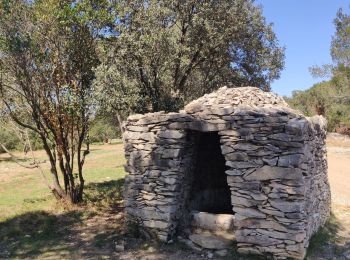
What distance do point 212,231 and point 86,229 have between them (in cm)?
334

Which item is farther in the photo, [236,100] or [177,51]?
[177,51]

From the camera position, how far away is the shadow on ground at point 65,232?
806 centimetres

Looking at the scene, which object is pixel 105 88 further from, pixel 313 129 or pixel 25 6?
pixel 313 129

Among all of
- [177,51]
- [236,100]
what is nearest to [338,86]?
[177,51]

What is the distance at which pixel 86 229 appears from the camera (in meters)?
9.49

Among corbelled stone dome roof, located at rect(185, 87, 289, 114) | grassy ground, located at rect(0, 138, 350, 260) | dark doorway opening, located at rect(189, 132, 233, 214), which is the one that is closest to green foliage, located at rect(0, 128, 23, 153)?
grassy ground, located at rect(0, 138, 350, 260)

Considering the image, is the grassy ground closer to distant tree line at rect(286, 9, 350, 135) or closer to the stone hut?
the stone hut

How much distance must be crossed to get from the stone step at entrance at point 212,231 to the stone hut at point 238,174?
2 cm

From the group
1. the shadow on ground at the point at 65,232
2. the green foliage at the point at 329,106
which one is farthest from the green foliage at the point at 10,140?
the green foliage at the point at 329,106

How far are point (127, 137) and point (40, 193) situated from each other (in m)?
6.88

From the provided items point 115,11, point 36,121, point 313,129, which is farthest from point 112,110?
point 313,129

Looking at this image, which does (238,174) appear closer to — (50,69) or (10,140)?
(50,69)

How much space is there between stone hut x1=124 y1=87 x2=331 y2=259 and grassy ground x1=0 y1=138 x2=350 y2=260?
0.45m

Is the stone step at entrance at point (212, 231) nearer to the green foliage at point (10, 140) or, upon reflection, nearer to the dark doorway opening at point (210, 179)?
the dark doorway opening at point (210, 179)
